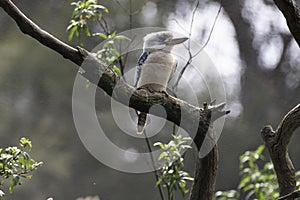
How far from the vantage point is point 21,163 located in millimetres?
1301

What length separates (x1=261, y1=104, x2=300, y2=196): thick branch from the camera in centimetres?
131

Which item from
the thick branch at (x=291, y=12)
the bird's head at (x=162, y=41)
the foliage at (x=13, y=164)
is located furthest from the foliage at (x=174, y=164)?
the thick branch at (x=291, y=12)

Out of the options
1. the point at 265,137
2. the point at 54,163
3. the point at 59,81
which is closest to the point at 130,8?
the point at 59,81

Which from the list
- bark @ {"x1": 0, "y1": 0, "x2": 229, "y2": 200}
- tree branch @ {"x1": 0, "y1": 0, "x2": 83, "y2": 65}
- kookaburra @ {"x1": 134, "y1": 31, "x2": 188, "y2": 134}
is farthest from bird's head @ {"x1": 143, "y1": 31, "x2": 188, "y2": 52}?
tree branch @ {"x1": 0, "y1": 0, "x2": 83, "y2": 65}

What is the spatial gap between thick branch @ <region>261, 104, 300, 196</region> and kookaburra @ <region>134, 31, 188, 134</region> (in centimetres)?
36

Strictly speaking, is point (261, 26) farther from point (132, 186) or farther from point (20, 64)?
point (20, 64)

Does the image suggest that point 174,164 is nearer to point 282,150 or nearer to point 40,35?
point 282,150

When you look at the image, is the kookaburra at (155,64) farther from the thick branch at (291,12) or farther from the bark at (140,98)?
the thick branch at (291,12)

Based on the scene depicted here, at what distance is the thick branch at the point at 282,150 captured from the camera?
131 centimetres

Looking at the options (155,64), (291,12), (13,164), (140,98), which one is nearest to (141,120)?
(155,64)

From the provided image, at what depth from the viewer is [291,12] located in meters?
1.10

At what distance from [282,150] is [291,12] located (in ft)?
→ 1.31

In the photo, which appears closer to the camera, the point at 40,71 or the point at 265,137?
the point at 265,137

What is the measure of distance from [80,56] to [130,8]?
108cm
